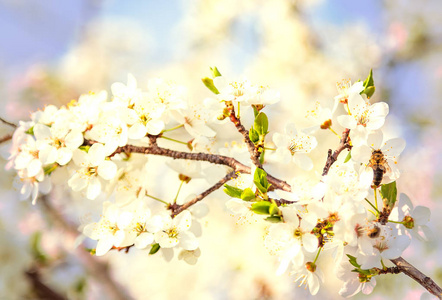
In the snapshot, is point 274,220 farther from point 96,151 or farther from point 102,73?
point 102,73

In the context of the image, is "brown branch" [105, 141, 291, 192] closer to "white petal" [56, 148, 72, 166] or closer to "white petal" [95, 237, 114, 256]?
"white petal" [56, 148, 72, 166]

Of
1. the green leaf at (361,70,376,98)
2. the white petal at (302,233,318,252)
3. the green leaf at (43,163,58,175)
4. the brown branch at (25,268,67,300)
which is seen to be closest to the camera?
the white petal at (302,233,318,252)

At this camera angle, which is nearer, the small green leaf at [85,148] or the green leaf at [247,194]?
the green leaf at [247,194]

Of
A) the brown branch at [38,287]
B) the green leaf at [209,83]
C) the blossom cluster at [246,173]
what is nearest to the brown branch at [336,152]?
the blossom cluster at [246,173]

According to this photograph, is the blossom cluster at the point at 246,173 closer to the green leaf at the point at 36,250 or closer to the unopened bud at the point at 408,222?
the unopened bud at the point at 408,222

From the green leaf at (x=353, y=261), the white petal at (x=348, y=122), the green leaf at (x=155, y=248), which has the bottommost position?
the green leaf at (x=155, y=248)

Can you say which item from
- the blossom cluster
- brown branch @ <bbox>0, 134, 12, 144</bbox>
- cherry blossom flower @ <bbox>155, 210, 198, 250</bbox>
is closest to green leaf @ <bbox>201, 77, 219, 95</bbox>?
the blossom cluster

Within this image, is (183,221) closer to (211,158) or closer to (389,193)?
(211,158)
